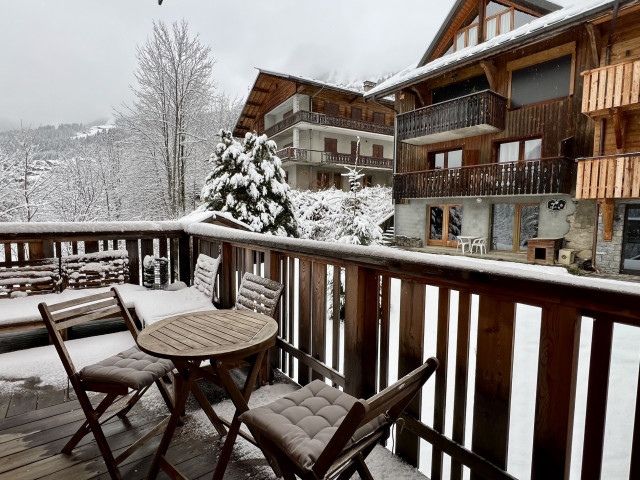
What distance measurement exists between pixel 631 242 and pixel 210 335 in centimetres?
1188

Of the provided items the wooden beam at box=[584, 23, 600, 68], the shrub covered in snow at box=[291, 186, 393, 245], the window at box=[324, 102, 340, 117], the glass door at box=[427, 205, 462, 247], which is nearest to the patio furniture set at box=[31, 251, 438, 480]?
the shrub covered in snow at box=[291, 186, 393, 245]

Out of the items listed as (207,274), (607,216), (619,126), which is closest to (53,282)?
(207,274)

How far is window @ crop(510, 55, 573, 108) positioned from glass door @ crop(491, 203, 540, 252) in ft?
11.6

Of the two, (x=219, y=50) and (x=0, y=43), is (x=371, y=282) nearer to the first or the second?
(x=0, y=43)

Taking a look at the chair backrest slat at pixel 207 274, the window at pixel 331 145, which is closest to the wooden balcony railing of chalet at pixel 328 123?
the window at pixel 331 145

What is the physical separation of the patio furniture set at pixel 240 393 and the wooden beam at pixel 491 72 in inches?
500

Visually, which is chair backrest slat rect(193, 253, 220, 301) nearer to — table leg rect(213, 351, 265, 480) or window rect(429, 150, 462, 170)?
table leg rect(213, 351, 265, 480)

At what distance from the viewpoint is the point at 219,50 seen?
16.1 m

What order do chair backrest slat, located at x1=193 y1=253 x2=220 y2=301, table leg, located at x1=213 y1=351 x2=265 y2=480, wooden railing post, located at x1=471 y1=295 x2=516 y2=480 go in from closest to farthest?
wooden railing post, located at x1=471 y1=295 x2=516 y2=480 → table leg, located at x1=213 y1=351 x2=265 y2=480 → chair backrest slat, located at x1=193 y1=253 x2=220 y2=301

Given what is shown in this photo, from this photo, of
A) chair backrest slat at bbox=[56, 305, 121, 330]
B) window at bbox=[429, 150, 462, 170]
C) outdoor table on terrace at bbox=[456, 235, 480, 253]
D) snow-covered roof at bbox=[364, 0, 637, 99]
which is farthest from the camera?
window at bbox=[429, 150, 462, 170]

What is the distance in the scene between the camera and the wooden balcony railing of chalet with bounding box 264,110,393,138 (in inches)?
841

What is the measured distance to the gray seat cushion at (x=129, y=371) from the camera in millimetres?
1777

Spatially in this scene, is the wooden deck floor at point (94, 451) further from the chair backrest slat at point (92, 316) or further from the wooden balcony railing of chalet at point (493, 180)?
the wooden balcony railing of chalet at point (493, 180)

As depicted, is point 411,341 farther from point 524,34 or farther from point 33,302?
point 524,34
